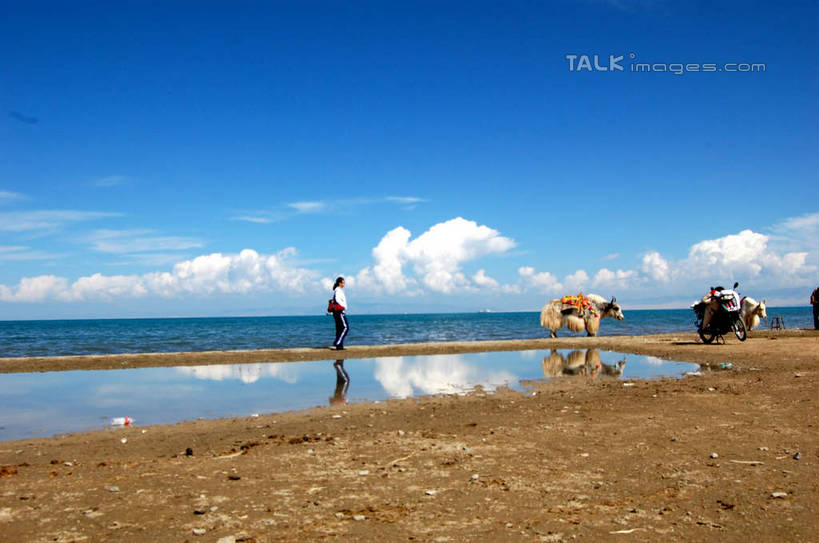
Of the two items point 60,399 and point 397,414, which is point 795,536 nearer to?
point 397,414

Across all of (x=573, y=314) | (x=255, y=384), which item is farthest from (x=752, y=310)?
(x=255, y=384)

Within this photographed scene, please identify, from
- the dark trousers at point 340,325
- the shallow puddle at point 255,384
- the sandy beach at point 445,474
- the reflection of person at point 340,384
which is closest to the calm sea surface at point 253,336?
the dark trousers at point 340,325

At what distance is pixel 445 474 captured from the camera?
213 inches

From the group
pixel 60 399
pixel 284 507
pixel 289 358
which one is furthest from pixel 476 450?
pixel 289 358

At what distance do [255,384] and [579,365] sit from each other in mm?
8556

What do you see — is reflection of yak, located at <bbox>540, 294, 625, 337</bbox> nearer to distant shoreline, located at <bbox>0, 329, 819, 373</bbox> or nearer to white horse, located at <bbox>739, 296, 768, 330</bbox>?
distant shoreline, located at <bbox>0, 329, 819, 373</bbox>

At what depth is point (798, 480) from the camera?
16.5ft

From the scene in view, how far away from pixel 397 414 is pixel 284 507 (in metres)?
4.22

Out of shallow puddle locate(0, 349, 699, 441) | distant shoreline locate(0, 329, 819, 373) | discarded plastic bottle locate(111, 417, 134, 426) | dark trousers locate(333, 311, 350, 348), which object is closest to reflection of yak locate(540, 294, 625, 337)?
distant shoreline locate(0, 329, 819, 373)

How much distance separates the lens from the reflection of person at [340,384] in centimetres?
1027

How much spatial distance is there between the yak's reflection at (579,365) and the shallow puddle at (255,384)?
0.03m

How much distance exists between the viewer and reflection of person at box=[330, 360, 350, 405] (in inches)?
404

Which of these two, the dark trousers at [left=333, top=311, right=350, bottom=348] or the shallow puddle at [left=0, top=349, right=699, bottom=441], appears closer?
the shallow puddle at [left=0, top=349, right=699, bottom=441]

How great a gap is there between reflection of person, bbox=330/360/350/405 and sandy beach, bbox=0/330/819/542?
0.92 metres
